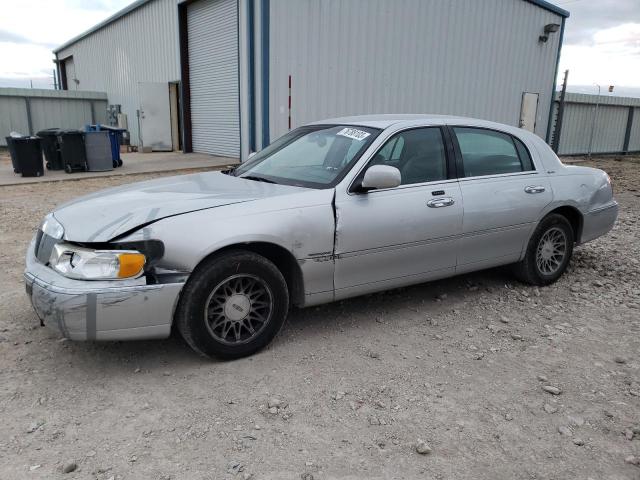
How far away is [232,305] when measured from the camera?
338 centimetres

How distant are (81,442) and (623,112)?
2522cm

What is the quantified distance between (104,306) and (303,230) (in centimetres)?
130

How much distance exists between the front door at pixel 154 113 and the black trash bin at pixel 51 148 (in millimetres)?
5882

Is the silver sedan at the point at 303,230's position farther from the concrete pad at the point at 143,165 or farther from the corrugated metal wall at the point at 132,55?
the corrugated metal wall at the point at 132,55

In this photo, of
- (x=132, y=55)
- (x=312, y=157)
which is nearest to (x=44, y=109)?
(x=132, y=55)

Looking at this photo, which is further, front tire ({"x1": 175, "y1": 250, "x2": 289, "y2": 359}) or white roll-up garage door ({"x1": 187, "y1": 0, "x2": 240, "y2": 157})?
white roll-up garage door ({"x1": 187, "y1": 0, "x2": 240, "y2": 157})

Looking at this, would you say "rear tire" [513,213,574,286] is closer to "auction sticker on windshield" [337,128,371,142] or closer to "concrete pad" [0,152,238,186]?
"auction sticker on windshield" [337,128,371,142]

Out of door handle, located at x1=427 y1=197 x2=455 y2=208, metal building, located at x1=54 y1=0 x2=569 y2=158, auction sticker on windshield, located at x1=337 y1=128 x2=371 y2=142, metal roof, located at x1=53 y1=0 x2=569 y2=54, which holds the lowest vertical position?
door handle, located at x1=427 y1=197 x2=455 y2=208

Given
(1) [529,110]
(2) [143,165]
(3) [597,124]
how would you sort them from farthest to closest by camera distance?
1. (3) [597,124]
2. (1) [529,110]
3. (2) [143,165]

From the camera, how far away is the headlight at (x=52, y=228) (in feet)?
10.8

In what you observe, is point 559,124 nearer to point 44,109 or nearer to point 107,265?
point 107,265

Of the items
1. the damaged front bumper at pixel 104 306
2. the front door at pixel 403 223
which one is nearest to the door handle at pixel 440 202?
the front door at pixel 403 223

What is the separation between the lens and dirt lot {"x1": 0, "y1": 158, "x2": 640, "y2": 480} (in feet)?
8.34

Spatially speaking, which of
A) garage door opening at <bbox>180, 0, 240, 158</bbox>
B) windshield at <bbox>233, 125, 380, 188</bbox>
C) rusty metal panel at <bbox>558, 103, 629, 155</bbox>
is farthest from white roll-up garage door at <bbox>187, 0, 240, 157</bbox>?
rusty metal panel at <bbox>558, 103, 629, 155</bbox>
